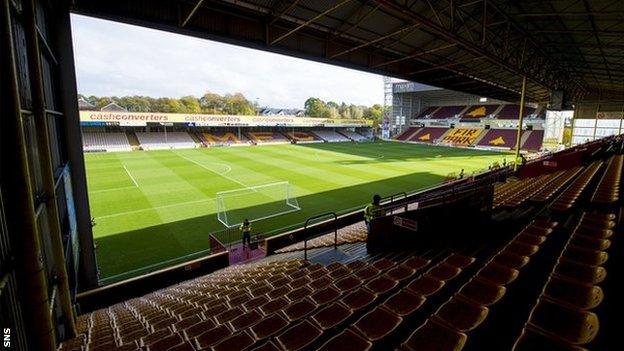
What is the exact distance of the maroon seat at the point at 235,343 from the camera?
131 inches

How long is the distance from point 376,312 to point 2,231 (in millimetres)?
4024

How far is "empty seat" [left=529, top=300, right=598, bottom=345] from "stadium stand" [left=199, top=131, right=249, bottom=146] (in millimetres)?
49768

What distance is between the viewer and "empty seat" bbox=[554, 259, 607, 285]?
3.45 m

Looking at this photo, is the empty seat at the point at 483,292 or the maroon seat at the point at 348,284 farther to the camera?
the maroon seat at the point at 348,284

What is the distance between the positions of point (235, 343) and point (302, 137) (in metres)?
58.2

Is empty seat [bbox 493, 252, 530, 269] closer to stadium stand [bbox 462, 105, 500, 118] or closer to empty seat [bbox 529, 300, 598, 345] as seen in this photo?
empty seat [bbox 529, 300, 598, 345]

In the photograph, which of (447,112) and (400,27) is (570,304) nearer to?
(400,27)

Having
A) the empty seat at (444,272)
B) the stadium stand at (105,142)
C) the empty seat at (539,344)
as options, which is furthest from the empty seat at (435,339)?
the stadium stand at (105,142)

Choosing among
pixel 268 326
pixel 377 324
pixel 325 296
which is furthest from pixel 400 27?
pixel 268 326

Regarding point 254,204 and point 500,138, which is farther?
point 500,138

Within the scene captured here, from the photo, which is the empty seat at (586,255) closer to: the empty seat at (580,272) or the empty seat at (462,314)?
the empty seat at (580,272)

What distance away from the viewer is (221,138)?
2071 inches

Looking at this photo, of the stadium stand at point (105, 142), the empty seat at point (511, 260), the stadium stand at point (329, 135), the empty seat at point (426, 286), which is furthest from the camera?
the stadium stand at point (329, 135)

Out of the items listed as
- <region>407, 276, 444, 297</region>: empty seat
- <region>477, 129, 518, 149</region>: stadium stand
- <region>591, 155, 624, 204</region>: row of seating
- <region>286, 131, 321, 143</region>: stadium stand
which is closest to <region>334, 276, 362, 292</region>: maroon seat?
<region>407, 276, 444, 297</region>: empty seat
